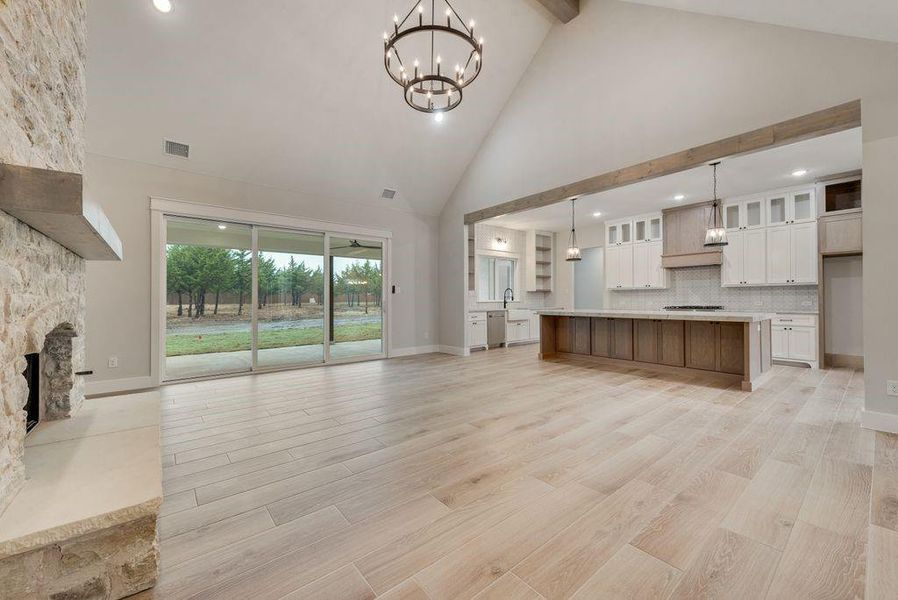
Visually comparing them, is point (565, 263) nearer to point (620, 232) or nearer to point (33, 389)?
point (620, 232)

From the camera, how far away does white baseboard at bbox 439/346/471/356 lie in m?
6.96

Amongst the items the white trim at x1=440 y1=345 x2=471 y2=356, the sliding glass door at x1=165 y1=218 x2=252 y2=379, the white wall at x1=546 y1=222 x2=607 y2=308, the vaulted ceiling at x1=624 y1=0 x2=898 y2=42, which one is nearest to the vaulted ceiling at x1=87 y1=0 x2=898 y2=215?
the vaulted ceiling at x1=624 y1=0 x2=898 y2=42

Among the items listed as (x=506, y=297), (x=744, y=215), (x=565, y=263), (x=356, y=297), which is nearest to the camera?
(x=744, y=215)

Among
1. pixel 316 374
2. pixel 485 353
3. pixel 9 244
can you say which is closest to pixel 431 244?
pixel 485 353

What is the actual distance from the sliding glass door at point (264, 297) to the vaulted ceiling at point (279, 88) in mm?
899

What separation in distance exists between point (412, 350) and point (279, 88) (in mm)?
4713

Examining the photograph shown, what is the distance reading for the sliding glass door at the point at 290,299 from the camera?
218 inches

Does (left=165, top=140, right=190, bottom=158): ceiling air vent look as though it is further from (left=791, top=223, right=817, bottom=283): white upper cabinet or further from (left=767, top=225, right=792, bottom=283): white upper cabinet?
(left=791, top=223, right=817, bottom=283): white upper cabinet

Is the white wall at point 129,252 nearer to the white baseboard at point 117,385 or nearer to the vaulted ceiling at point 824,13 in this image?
the white baseboard at point 117,385

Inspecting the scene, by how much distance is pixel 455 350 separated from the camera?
7.12 metres

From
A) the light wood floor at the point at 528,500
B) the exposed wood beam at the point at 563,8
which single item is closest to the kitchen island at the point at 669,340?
the light wood floor at the point at 528,500

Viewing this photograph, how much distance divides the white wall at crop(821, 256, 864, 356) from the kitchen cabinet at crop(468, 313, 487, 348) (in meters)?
5.49

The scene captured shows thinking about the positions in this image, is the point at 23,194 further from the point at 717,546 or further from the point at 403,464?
the point at 717,546

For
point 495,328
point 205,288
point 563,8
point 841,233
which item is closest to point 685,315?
point 841,233
